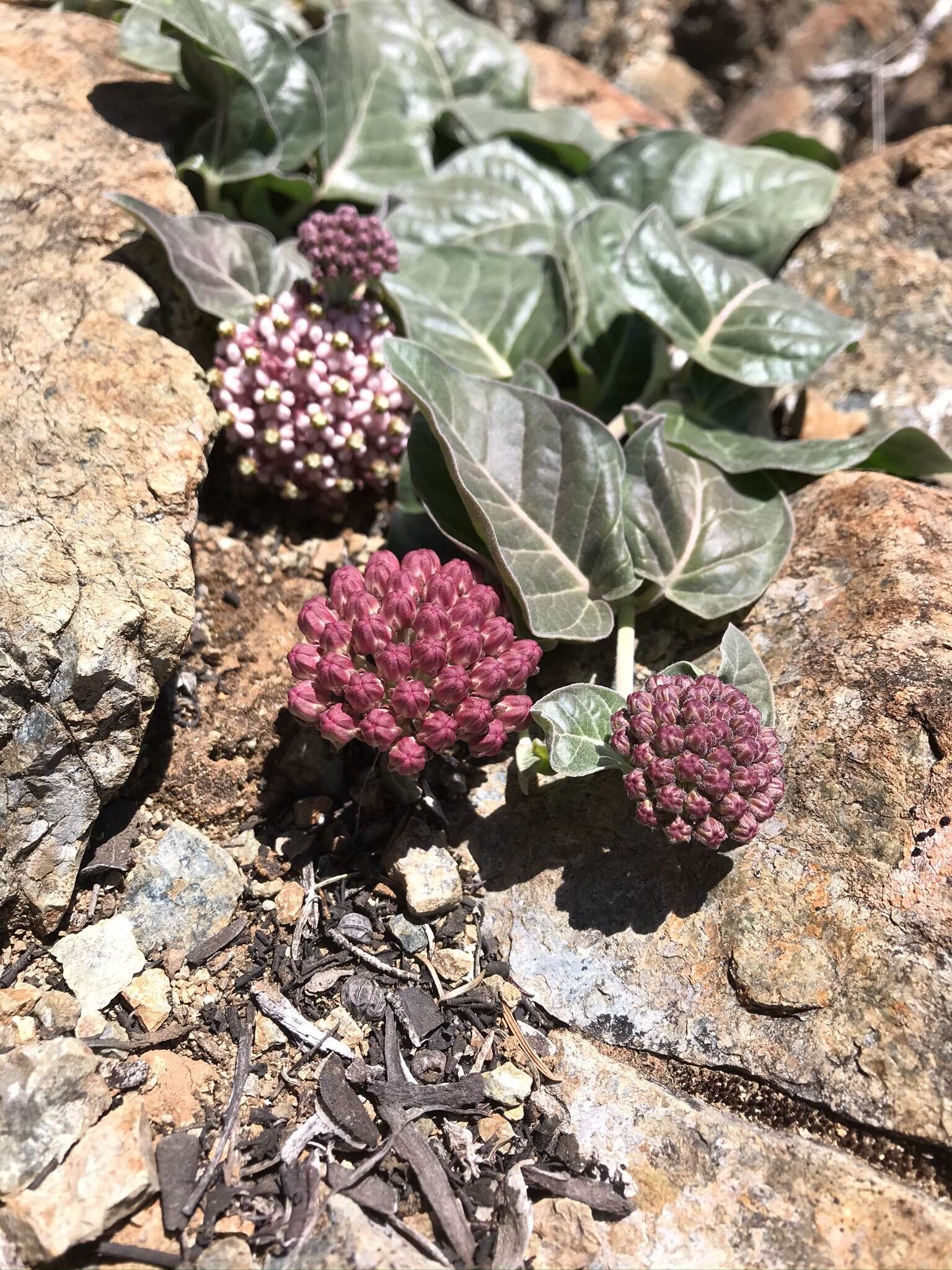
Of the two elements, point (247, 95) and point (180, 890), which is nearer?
point (180, 890)

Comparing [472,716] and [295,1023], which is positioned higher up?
[472,716]

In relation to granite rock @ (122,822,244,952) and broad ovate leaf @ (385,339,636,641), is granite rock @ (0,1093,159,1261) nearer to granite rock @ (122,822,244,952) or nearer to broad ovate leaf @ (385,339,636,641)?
granite rock @ (122,822,244,952)

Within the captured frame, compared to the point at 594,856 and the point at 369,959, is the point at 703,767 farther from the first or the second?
the point at 369,959

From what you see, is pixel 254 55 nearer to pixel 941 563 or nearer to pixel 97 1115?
pixel 941 563

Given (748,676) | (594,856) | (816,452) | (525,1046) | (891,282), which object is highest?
(891,282)

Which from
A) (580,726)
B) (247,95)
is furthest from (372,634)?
(247,95)

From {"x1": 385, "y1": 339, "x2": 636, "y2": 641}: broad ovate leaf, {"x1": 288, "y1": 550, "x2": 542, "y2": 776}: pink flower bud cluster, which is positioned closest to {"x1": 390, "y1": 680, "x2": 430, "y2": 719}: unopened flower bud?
{"x1": 288, "y1": 550, "x2": 542, "y2": 776}: pink flower bud cluster

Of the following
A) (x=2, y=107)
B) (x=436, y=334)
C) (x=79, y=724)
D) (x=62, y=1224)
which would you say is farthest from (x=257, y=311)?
(x=62, y=1224)
